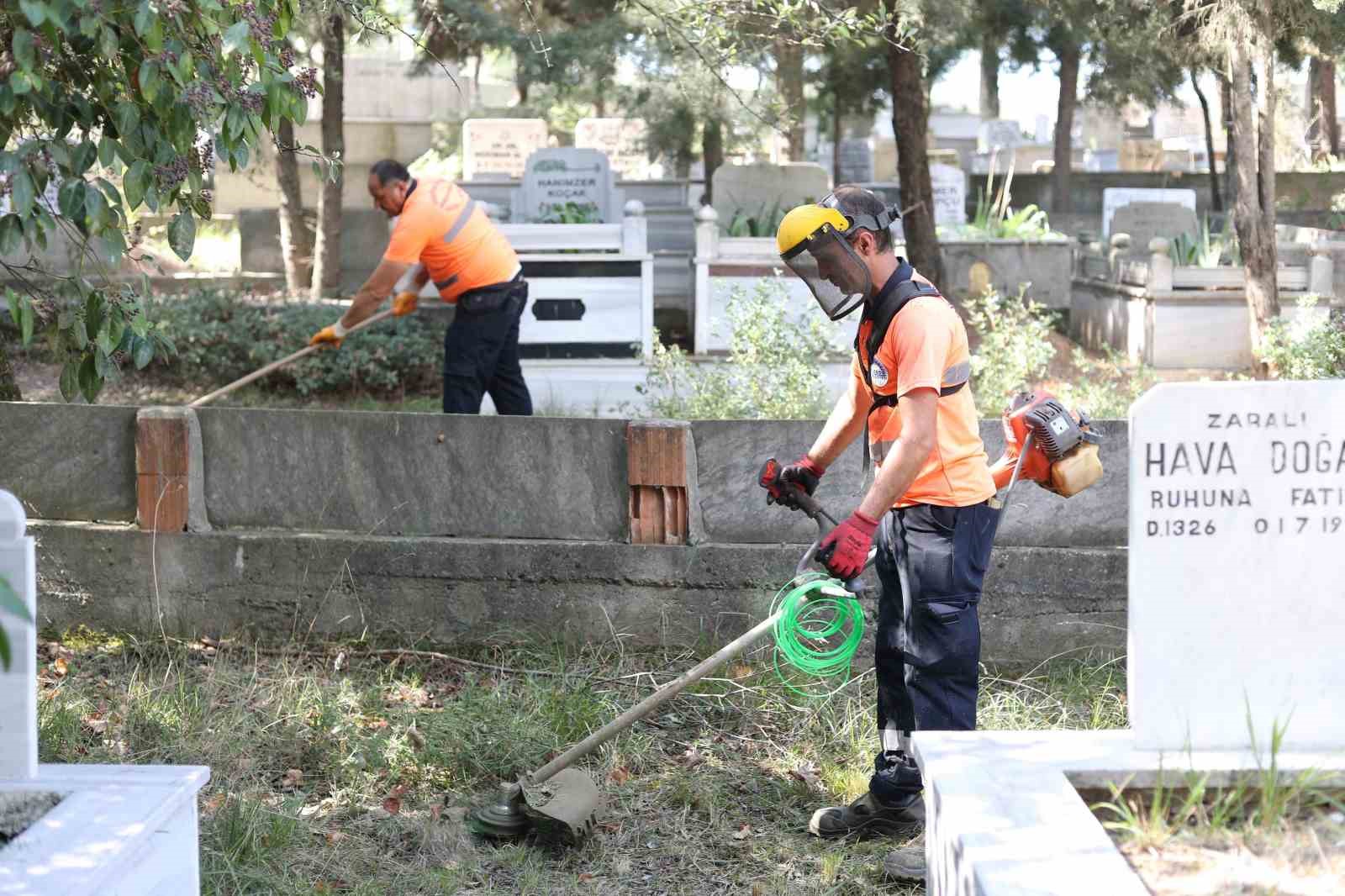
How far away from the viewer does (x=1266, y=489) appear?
10.2 ft

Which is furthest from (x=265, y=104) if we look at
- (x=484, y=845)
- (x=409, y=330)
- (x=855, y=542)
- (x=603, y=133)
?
(x=603, y=133)

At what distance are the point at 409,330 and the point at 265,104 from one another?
7.65 metres

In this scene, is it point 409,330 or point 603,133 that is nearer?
point 409,330

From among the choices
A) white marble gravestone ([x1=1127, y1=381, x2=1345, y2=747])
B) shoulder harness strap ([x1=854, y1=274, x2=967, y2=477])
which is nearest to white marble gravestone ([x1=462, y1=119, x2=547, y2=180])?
shoulder harness strap ([x1=854, y1=274, x2=967, y2=477])

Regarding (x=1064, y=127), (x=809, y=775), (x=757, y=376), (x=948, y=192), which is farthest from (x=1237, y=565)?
(x=1064, y=127)

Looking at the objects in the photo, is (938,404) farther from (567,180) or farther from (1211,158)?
(1211,158)

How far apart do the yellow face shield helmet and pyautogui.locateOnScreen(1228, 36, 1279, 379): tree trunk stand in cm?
727

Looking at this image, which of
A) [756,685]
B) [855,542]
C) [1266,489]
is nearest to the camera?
[1266,489]

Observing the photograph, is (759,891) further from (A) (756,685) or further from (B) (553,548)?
(B) (553,548)

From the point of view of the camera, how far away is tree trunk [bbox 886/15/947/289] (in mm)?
12594

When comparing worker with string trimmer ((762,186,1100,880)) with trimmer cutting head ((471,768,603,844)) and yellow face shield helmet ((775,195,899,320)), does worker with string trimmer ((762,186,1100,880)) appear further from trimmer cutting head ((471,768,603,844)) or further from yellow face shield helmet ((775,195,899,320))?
trimmer cutting head ((471,768,603,844))

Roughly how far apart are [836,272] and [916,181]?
30.9 ft

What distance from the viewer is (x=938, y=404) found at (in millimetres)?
3932

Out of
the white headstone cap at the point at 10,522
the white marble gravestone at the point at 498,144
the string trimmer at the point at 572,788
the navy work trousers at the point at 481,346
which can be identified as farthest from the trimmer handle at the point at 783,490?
the white marble gravestone at the point at 498,144
